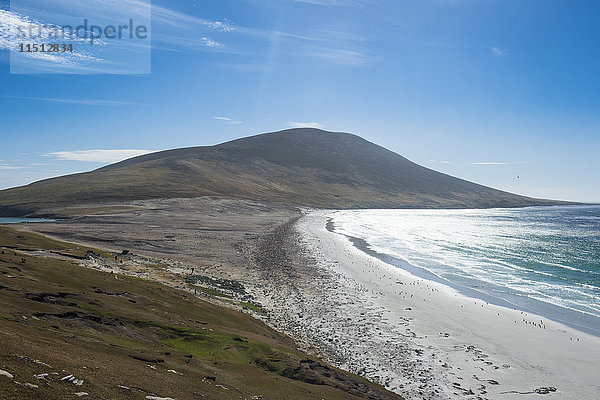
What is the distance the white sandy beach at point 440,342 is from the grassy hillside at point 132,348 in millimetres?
3202

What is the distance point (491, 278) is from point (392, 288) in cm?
1347

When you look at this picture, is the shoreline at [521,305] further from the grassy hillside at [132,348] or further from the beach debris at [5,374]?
the beach debris at [5,374]

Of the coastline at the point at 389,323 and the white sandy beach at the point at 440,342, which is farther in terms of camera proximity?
the coastline at the point at 389,323

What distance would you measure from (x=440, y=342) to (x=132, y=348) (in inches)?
660

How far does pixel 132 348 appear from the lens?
13.3m

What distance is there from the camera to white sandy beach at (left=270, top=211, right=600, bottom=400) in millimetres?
17344

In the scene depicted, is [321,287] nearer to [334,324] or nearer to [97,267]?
[334,324]

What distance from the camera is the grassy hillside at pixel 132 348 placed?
338 inches

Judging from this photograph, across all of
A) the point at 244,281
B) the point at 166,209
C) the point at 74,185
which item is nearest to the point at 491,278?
the point at 244,281

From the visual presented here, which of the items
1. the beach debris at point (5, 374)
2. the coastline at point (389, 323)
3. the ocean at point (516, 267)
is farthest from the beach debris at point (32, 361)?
the ocean at point (516, 267)

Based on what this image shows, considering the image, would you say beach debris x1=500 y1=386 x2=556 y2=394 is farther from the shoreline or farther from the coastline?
the shoreline

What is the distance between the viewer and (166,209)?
Answer: 101m

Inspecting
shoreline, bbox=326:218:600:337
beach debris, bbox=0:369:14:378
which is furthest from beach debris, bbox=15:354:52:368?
shoreline, bbox=326:218:600:337

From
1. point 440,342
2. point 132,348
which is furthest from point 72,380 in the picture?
point 440,342
